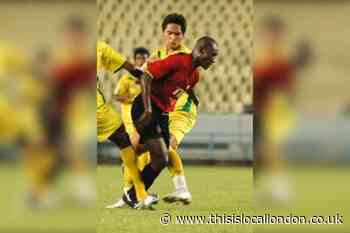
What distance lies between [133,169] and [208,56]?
0.68 meters

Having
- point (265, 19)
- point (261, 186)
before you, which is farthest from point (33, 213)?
point (265, 19)

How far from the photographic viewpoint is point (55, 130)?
6.21 ft

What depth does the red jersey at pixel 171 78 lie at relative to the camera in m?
3.08

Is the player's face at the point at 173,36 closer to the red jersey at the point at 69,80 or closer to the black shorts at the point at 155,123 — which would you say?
the black shorts at the point at 155,123

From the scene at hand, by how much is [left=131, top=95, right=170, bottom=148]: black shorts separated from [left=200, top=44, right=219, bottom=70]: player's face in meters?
0.29

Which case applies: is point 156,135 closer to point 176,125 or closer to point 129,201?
point 176,125

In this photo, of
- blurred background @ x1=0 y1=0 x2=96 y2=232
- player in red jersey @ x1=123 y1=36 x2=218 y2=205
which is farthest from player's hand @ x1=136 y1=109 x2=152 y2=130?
blurred background @ x1=0 y1=0 x2=96 y2=232

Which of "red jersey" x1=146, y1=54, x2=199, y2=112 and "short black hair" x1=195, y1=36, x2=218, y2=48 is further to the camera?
"red jersey" x1=146, y1=54, x2=199, y2=112

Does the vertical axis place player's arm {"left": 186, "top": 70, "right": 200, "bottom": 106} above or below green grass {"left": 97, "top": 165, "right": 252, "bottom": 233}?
above

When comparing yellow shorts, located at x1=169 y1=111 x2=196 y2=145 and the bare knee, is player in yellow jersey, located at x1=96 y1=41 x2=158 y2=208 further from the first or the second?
yellow shorts, located at x1=169 y1=111 x2=196 y2=145

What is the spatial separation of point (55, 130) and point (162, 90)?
1.28 meters

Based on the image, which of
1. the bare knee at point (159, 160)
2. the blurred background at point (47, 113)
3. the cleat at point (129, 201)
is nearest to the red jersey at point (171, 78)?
the bare knee at point (159, 160)

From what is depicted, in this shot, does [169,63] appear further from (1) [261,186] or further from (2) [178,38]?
(1) [261,186]

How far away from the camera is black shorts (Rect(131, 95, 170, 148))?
3.15m
